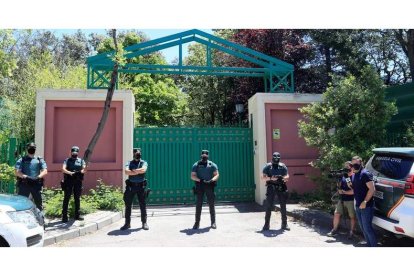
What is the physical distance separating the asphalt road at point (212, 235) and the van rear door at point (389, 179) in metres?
0.99

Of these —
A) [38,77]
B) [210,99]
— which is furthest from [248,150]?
[210,99]

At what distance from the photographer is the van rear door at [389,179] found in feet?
18.7

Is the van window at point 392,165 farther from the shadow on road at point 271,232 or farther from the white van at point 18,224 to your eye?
the white van at point 18,224

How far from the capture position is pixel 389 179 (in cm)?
600

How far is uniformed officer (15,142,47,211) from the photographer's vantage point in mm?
7584

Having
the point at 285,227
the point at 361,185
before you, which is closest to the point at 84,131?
the point at 285,227

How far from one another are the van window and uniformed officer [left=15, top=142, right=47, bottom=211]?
21.1 ft

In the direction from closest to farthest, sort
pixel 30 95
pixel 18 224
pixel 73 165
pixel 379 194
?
pixel 18 224 → pixel 379 194 → pixel 73 165 → pixel 30 95

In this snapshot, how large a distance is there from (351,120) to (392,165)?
134 inches

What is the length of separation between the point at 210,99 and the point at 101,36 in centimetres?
1393

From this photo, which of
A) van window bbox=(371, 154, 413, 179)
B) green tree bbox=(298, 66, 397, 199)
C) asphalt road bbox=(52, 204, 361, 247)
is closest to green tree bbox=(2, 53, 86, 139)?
asphalt road bbox=(52, 204, 361, 247)

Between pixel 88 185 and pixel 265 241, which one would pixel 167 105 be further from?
pixel 265 241

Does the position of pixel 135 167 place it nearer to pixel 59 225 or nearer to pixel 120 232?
pixel 120 232

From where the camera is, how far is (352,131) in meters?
9.17
